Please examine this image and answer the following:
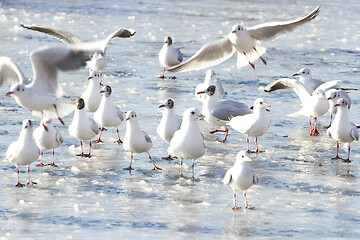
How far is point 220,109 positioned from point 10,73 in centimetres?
298

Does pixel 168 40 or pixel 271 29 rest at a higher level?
pixel 168 40

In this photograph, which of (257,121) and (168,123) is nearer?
(168,123)

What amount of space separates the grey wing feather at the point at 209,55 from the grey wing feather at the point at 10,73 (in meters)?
2.55

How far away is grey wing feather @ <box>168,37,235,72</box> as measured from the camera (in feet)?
35.0

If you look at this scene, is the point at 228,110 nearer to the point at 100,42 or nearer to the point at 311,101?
the point at 311,101

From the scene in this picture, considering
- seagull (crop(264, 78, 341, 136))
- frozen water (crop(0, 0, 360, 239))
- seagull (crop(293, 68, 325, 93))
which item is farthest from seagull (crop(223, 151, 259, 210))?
seagull (crop(293, 68, 325, 93))

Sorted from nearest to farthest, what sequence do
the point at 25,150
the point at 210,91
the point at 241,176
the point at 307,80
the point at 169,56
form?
the point at 241,176
the point at 25,150
the point at 210,91
the point at 307,80
the point at 169,56

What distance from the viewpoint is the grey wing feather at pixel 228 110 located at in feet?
32.1

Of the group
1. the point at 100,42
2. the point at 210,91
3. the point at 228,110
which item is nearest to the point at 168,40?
the point at 210,91

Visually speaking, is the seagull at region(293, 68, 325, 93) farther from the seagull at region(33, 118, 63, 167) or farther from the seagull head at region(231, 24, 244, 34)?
the seagull at region(33, 118, 63, 167)

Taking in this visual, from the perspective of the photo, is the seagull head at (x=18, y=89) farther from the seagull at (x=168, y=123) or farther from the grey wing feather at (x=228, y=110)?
the grey wing feather at (x=228, y=110)

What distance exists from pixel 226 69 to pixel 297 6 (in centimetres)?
1400

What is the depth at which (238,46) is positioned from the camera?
10898mm

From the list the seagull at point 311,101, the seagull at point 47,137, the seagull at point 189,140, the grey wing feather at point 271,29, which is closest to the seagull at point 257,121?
the seagull at point 189,140
